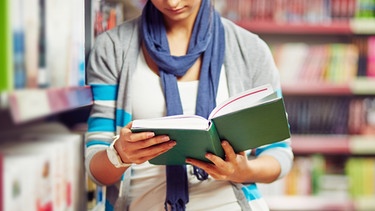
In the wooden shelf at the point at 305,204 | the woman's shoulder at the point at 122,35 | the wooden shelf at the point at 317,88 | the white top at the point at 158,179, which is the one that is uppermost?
the woman's shoulder at the point at 122,35

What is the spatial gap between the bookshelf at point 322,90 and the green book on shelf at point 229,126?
6.39 ft

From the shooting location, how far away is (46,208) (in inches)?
43.4

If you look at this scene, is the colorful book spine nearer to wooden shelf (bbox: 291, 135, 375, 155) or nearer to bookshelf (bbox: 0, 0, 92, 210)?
wooden shelf (bbox: 291, 135, 375, 155)

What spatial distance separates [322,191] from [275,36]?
0.94 metres

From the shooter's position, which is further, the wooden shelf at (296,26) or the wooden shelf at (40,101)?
the wooden shelf at (296,26)

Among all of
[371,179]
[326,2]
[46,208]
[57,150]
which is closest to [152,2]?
[57,150]

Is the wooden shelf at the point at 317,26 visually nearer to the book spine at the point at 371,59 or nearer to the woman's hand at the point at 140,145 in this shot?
the book spine at the point at 371,59

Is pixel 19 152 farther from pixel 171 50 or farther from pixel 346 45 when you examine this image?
pixel 346 45

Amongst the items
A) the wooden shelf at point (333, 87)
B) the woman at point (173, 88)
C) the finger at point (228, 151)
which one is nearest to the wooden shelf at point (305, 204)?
the wooden shelf at point (333, 87)

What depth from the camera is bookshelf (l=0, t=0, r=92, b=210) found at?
83 centimetres

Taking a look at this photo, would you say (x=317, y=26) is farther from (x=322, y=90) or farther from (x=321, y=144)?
(x=321, y=144)

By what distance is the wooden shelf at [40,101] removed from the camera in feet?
2.54

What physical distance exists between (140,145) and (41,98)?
267 mm

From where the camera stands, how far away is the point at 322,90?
3.09m
